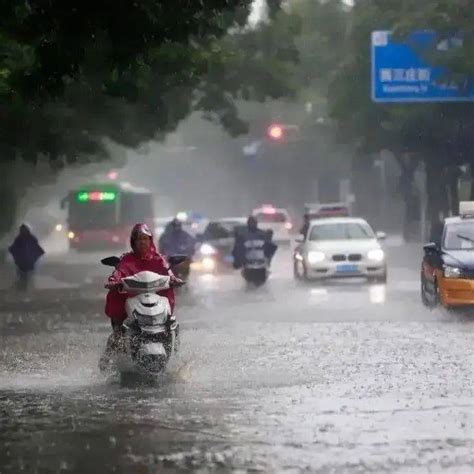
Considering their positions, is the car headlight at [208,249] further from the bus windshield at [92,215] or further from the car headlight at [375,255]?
the bus windshield at [92,215]

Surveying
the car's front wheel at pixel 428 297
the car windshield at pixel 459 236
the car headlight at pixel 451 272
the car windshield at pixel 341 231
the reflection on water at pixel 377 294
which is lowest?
the reflection on water at pixel 377 294

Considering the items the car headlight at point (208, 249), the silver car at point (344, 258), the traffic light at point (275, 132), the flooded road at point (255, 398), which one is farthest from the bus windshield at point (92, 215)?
the flooded road at point (255, 398)

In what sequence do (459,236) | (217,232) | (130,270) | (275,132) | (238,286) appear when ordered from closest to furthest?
(130,270), (459,236), (238,286), (217,232), (275,132)

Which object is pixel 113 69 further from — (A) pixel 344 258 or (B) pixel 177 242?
(B) pixel 177 242

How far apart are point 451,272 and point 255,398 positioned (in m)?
11.0

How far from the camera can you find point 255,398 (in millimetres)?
13031

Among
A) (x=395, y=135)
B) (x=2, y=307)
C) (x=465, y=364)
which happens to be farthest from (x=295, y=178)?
(x=465, y=364)

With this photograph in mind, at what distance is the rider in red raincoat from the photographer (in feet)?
50.1

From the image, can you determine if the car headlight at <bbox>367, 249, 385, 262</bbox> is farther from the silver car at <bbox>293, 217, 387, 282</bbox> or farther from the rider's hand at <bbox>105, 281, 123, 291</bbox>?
the rider's hand at <bbox>105, 281, 123, 291</bbox>

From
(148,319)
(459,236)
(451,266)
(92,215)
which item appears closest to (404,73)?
(459,236)

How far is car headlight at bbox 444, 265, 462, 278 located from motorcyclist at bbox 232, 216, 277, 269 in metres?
10.8

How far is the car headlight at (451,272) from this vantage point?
922 inches

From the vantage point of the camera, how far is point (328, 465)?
9367 millimetres

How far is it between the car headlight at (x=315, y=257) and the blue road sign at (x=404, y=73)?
7561mm
